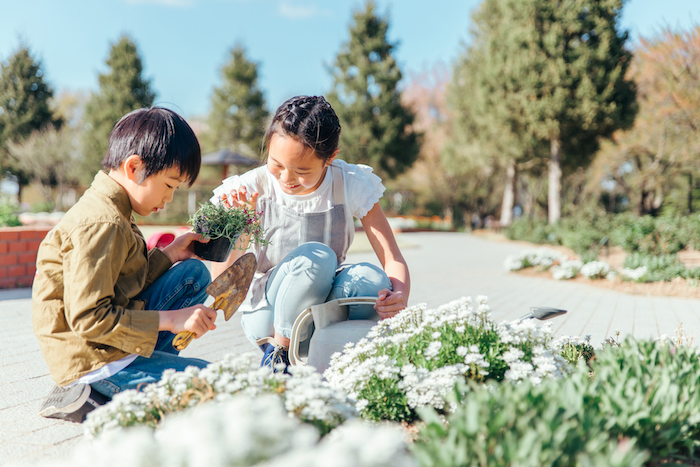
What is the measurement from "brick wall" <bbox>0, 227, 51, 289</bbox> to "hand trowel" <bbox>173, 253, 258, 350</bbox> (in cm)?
466

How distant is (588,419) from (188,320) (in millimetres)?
1287

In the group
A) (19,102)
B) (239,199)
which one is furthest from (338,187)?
(19,102)

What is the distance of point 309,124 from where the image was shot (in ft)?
7.48

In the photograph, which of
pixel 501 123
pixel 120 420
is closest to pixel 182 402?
pixel 120 420

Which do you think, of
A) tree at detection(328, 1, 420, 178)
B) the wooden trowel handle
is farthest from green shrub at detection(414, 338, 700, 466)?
tree at detection(328, 1, 420, 178)

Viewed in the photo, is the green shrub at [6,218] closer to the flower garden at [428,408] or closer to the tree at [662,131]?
the flower garden at [428,408]

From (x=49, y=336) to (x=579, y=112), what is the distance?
49.8ft

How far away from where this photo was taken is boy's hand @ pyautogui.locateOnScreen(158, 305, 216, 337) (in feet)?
5.75

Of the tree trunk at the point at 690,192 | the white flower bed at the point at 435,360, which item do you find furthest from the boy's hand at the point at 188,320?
the tree trunk at the point at 690,192

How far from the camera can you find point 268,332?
251 cm

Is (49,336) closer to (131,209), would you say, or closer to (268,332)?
(131,209)

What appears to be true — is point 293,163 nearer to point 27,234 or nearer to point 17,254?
point 27,234

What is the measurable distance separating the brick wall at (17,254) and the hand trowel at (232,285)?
15.3 feet

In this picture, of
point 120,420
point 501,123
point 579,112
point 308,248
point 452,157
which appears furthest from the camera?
point 452,157
